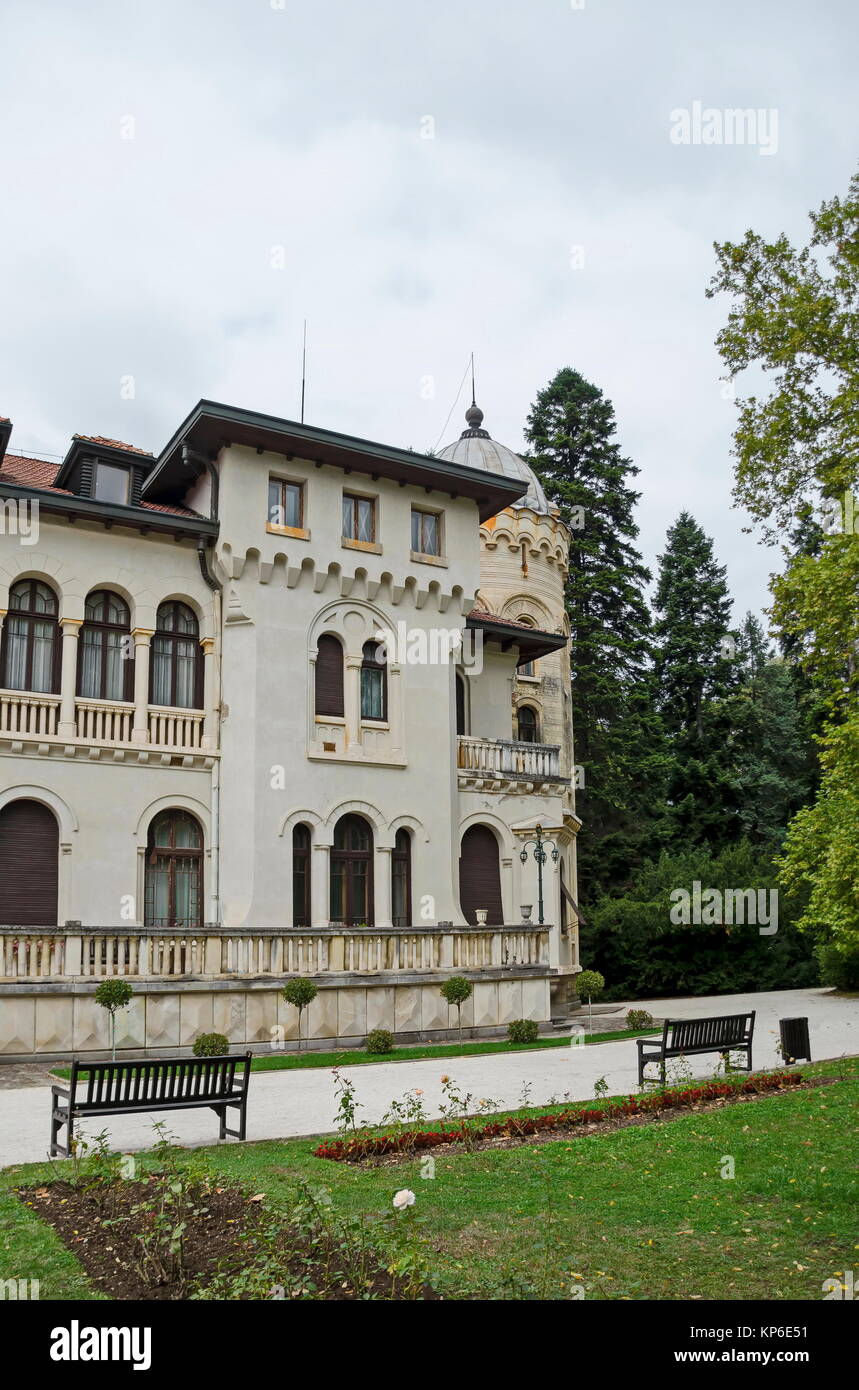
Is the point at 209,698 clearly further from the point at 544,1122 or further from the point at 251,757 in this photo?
the point at 544,1122

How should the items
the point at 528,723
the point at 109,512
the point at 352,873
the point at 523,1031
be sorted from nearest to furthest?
the point at 523,1031, the point at 109,512, the point at 352,873, the point at 528,723

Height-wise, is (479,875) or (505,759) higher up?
(505,759)

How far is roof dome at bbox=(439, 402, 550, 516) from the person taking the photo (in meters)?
36.9

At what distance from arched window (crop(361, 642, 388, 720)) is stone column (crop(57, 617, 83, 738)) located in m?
6.46

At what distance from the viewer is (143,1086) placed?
11711 millimetres

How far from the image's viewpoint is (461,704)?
3033 centimetres

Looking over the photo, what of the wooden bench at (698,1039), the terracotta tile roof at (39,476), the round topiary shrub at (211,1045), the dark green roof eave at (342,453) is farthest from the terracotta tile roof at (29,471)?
the wooden bench at (698,1039)

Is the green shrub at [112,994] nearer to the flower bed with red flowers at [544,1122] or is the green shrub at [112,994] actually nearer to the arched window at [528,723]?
the flower bed with red flowers at [544,1122]

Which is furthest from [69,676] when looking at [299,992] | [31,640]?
[299,992]

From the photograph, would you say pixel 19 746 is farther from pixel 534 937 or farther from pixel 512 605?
pixel 512 605

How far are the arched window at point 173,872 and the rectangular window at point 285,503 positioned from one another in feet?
22.2

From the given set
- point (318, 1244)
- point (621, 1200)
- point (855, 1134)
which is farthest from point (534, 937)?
point (318, 1244)

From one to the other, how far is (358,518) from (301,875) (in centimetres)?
837

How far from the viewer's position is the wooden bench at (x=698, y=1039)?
15.5 metres
